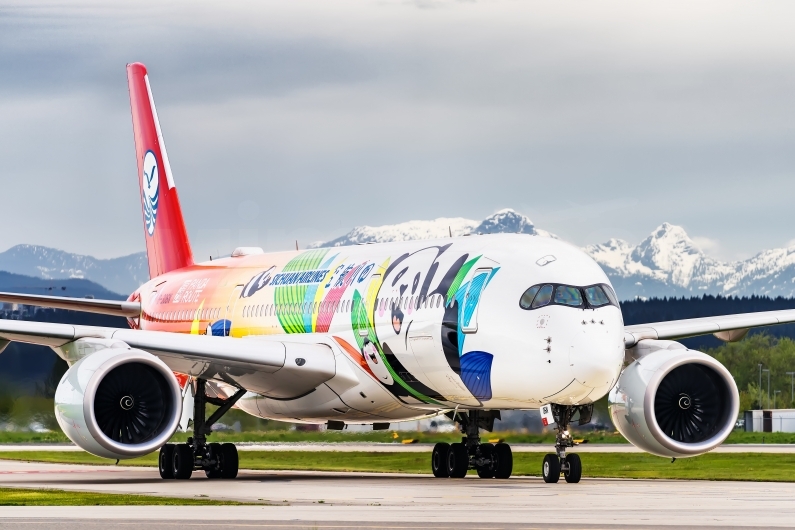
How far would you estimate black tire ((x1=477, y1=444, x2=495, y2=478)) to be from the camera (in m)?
27.5

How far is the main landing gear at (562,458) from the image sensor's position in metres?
23.4

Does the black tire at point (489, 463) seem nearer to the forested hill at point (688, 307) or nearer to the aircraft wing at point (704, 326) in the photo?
the aircraft wing at point (704, 326)

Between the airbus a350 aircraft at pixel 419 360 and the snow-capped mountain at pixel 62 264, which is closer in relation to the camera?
the airbus a350 aircraft at pixel 419 360

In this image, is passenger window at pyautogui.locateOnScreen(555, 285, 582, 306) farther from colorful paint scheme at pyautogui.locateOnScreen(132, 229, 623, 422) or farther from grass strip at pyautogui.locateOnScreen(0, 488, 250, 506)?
grass strip at pyautogui.locateOnScreen(0, 488, 250, 506)

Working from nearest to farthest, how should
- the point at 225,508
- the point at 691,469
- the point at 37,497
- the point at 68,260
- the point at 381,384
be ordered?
1. the point at 225,508
2. the point at 37,497
3. the point at 381,384
4. the point at 691,469
5. the point at 68,260

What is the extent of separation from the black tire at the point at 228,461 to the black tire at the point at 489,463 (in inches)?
180

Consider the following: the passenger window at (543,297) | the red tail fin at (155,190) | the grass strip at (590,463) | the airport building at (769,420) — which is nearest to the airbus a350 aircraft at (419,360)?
the passenger window at (543,297)

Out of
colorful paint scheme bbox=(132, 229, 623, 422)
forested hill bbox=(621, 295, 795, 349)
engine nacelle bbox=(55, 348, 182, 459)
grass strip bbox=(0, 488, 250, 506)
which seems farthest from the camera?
forested hill bbox=(621, 295, 795, 349)

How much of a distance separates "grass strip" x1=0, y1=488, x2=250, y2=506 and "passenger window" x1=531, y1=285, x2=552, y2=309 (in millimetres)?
6255

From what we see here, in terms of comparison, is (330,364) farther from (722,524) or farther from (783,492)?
(722,524)

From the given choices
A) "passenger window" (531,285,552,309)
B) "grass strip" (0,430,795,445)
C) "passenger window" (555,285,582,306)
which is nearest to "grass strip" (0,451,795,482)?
"grass strip" (0,430,795,445)

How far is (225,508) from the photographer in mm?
17719

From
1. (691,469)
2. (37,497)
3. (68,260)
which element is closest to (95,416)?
(37,497)

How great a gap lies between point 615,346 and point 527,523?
7.88 meters
